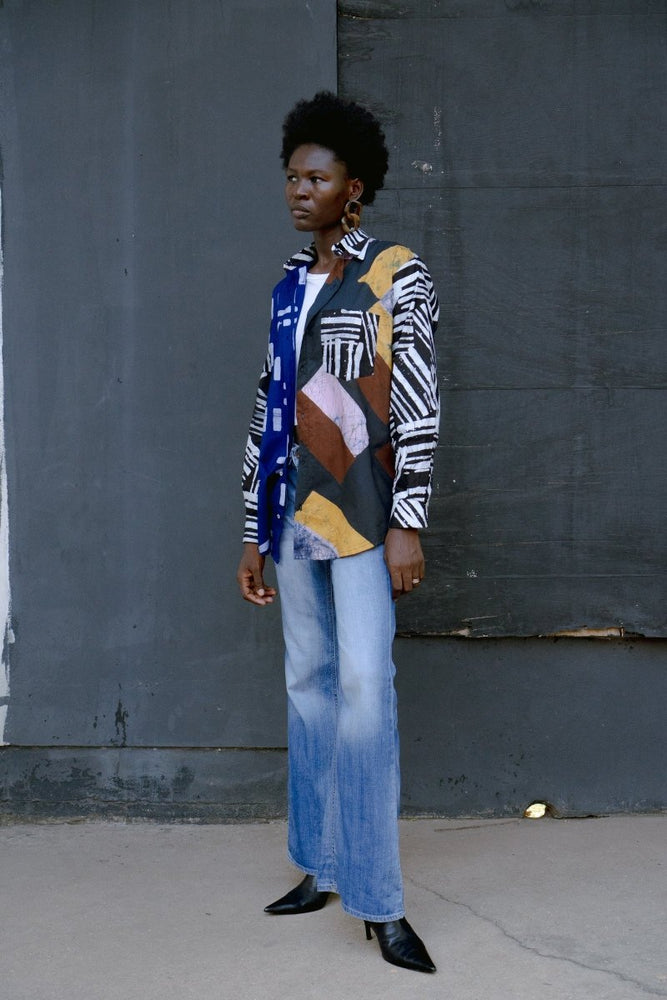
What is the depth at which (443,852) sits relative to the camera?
3.54 m

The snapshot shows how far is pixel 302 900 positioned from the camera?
3.11 metres

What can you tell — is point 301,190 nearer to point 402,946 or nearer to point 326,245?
point 326,245

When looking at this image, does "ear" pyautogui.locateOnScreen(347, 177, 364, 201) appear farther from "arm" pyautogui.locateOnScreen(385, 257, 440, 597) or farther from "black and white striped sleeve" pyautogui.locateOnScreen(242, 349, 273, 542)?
"black and white striped sleeve" pyautogui.locateOnScreen(242, 349, 273, 542)

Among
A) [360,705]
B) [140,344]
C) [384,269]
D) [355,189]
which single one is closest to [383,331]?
[384,269]

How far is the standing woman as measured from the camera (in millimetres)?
2760

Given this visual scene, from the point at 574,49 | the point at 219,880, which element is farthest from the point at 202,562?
the point at 574,49

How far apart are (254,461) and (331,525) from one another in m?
0.39

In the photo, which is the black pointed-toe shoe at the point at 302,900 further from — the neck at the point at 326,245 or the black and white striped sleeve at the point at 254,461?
the neck at the point at 326,245

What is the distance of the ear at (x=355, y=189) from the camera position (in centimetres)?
288

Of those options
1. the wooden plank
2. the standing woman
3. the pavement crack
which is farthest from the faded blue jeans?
the wooden plank

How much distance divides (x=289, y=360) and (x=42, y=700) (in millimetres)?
1704

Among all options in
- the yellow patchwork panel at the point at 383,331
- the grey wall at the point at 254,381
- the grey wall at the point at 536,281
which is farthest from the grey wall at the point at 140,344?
the yellow patchwork panel at the point at 383,331

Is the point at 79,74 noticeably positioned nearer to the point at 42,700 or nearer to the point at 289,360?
the point at 289,360

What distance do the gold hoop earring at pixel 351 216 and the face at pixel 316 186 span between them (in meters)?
0.02
